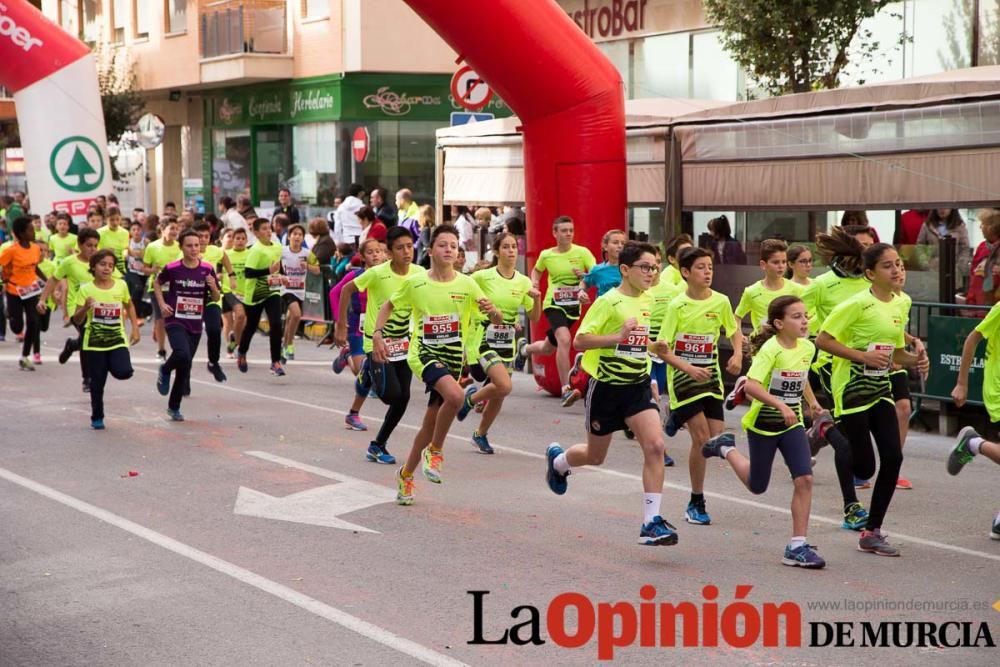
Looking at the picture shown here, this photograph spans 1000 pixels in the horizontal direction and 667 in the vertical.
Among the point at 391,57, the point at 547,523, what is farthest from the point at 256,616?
the point at 391,57

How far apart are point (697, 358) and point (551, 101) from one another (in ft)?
20.1

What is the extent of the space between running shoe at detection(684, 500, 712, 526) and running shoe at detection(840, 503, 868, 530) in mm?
829

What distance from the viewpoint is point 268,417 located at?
1389cm

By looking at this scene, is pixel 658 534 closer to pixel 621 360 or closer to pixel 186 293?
pixel 621 360

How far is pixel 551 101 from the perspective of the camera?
15148 mm

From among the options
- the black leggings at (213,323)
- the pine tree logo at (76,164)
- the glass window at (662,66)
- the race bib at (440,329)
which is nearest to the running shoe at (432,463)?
the race bib at (440,329)

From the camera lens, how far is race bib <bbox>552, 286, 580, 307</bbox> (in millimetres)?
14438

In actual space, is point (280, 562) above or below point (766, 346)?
below

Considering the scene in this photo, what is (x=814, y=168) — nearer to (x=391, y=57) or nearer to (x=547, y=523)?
(x=547, y=523)

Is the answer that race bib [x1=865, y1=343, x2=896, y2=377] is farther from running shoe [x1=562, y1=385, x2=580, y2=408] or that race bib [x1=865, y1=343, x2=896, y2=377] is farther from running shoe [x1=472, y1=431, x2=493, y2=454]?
running shoe [x1=562, y1=385, x2=580, y2=408]

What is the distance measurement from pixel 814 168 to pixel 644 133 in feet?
7.89

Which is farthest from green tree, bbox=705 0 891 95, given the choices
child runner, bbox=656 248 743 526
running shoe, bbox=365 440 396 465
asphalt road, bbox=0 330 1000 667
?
child runner, bbox=656 248 743 526

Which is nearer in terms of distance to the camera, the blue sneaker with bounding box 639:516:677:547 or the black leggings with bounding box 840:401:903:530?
the blue sneaker with bounding box 639:516:677:547

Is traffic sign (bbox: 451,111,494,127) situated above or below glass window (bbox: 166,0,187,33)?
below
